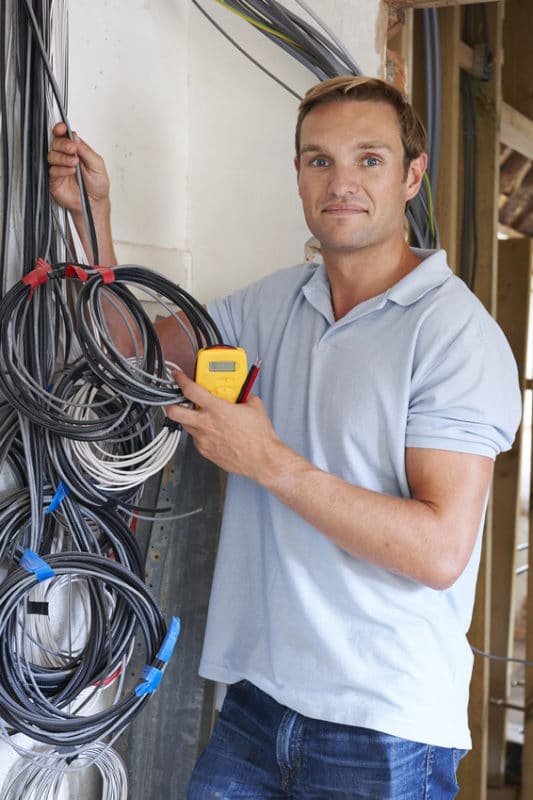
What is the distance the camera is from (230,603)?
5.14 ft

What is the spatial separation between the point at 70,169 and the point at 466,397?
796 mm

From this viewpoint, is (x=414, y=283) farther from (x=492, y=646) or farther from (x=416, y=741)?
(x=492, y=646)

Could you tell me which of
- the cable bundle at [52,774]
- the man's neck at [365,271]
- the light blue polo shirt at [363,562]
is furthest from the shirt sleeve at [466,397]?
the cable bundle at [52,774]

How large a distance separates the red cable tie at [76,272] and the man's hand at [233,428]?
0.25 m

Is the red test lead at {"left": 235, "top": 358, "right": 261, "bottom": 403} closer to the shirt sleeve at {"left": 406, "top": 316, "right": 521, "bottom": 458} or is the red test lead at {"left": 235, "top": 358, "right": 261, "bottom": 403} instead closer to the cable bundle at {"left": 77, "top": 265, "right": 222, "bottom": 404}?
the cable bundle at {"left": 77, "top": 265, "right": 222, "bottom": 404}

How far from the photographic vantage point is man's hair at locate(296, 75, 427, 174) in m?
1.54

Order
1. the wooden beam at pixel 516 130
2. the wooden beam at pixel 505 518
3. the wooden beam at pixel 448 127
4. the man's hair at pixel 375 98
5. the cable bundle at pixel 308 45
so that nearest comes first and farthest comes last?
the man's hair at pixel 375 98 → the cable bundle at pixel 308 45 → the wooden beam at pixel 448 127 → the wooden beam at pixel 516 130 → the wooden beam at pixel 505 518

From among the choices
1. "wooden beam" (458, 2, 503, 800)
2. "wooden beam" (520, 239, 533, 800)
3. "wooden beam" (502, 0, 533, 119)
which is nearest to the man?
"wooden beam" (458, 2, 503, 800)

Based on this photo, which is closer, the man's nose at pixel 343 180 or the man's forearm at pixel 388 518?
the man's forearm at pixel 388 518

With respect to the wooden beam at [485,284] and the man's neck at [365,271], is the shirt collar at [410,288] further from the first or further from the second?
the wooden beam at [485,284]

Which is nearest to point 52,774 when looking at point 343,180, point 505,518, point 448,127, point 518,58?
point 343,180

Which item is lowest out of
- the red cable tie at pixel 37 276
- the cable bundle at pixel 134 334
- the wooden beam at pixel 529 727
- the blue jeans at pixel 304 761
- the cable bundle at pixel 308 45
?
the wooden beam at pixel 529 727

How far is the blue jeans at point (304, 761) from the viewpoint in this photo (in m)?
1.36

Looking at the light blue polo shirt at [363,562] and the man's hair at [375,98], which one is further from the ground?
the man's hair at [375,98]
